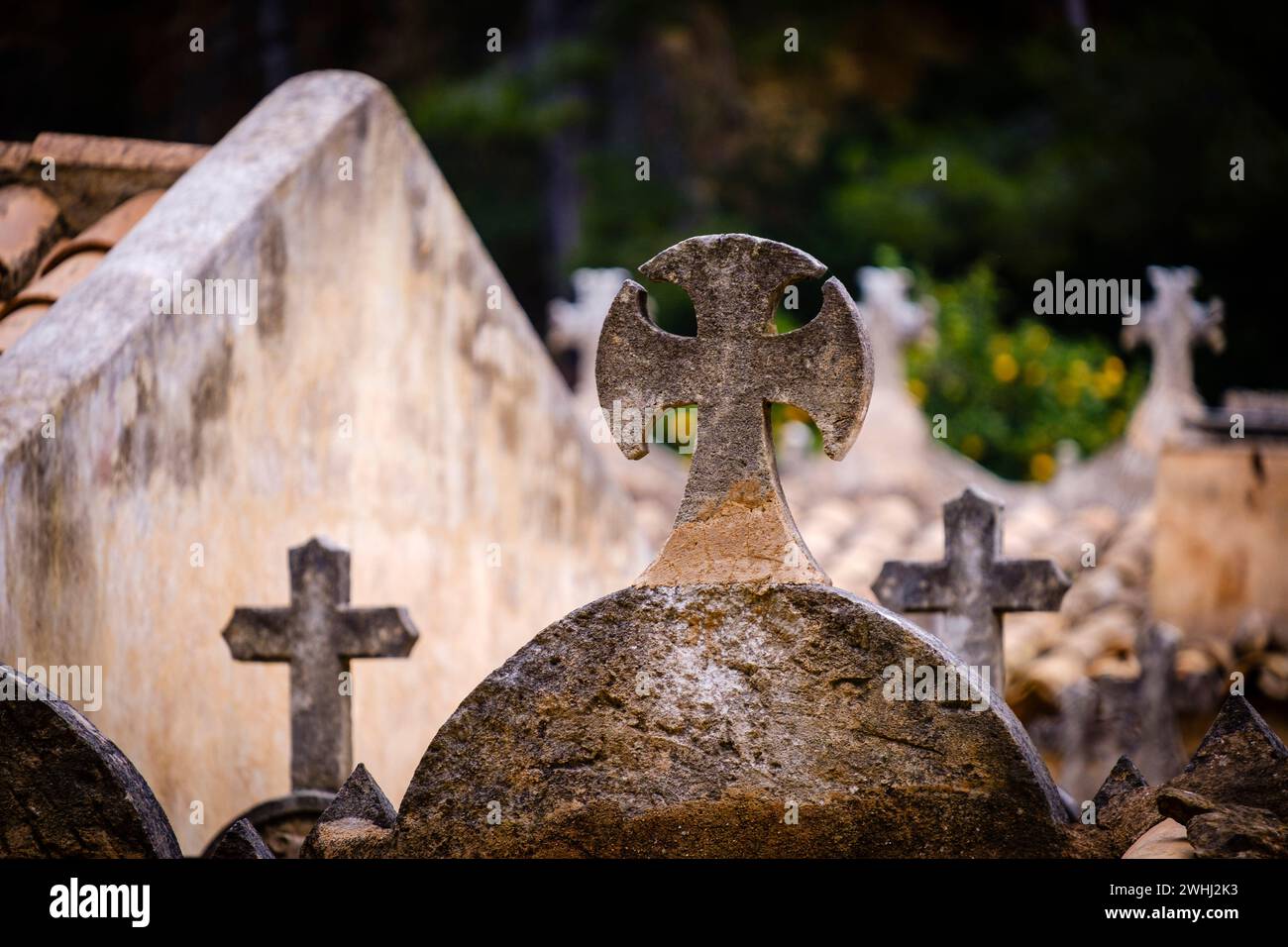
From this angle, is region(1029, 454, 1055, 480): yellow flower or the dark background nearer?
the dark background

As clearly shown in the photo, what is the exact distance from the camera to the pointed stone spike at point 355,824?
3.08 m

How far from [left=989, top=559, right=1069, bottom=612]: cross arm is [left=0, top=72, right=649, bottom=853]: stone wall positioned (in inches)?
78.6

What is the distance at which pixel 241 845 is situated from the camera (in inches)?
123

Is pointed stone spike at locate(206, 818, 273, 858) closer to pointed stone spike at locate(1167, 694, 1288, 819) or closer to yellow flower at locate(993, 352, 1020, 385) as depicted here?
pointed stone spike at locate(1167, 694, 1288, 819)

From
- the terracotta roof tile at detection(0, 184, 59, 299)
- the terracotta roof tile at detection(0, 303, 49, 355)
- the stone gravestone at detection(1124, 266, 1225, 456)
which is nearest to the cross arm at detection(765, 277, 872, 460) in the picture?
the terracotta roof tile at detection(0, 303, 49, 355)

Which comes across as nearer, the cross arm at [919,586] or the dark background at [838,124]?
the cross arm at [919,586]

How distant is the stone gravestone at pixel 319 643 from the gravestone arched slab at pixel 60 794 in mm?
1483

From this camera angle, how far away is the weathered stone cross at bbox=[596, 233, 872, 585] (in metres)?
3.02

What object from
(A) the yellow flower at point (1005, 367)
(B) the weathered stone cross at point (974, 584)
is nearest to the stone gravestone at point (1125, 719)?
(B) the weathered stone cross at point (974, 584)

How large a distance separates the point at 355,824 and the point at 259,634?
1.41 metres

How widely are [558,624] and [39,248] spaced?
3014mm

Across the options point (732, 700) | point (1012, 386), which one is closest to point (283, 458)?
point (732, 700)

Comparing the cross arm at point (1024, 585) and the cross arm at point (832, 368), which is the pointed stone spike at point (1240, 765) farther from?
the cross arm at point (1024, 585)
